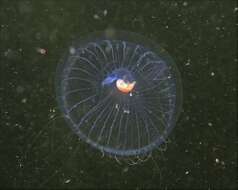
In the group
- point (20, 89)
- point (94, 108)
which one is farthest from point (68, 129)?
point (20, 89)

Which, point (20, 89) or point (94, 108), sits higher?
point (20, 89)

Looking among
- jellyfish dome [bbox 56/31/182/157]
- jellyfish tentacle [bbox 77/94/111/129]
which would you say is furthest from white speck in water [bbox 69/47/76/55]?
jellyfish tentacle [bbox 77/94/111/129]

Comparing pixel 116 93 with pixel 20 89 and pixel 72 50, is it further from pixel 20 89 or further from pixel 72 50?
pixel 20 89

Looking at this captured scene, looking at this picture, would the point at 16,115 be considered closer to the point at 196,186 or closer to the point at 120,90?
the point at 120,90

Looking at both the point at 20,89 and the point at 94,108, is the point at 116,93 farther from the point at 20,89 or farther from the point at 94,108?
the point at 20,89

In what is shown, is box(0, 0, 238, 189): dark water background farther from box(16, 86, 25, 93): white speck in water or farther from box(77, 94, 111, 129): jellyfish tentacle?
box(77, 94, 111, 129): jellyfish tentacle

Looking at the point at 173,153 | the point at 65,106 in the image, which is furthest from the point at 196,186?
the point at 65,106

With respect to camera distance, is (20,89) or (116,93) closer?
(116,93)
